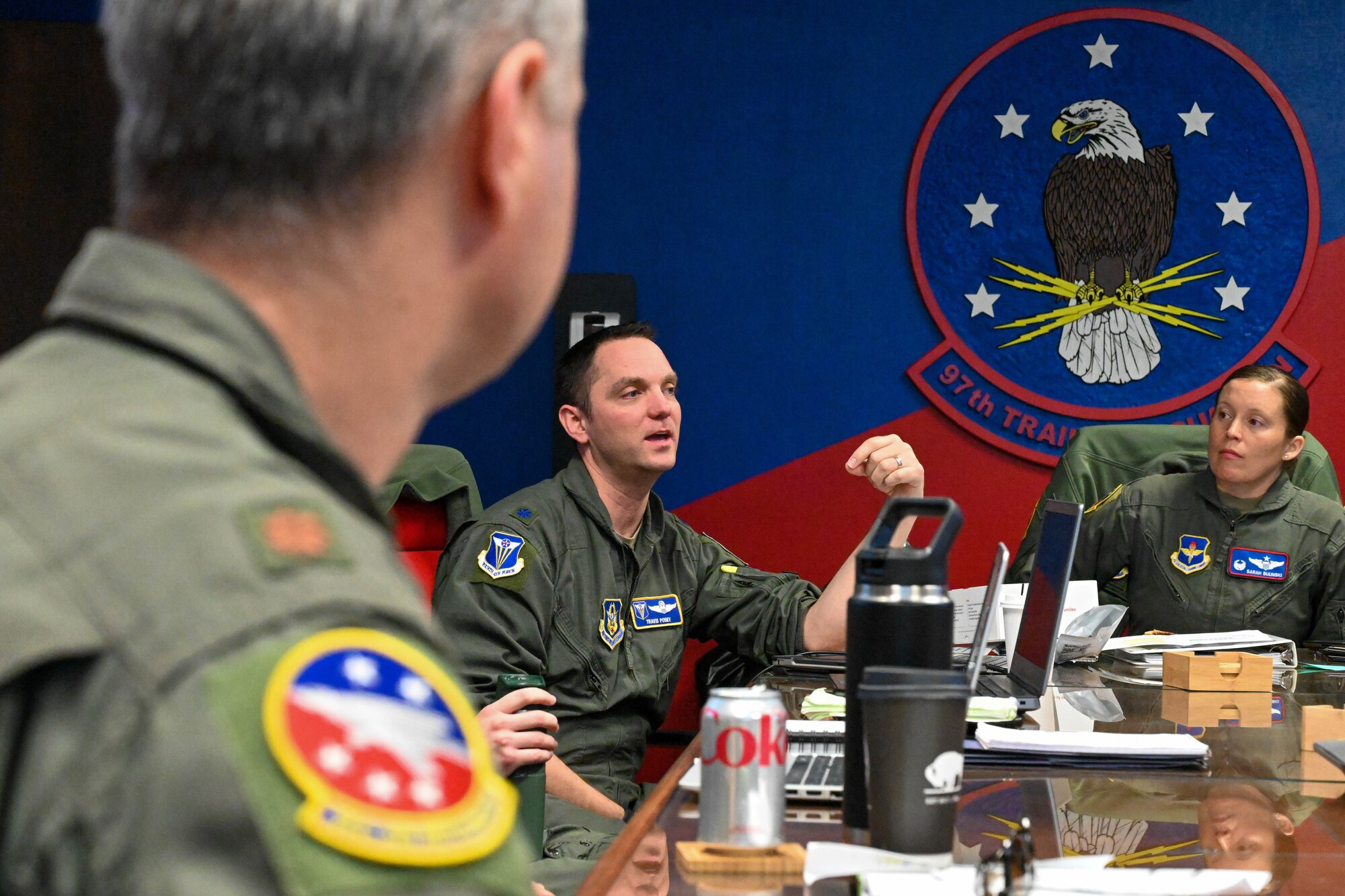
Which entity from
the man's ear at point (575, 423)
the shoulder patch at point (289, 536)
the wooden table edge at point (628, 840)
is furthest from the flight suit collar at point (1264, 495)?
the shoulder patch at point (289, 536)

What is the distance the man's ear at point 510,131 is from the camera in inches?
20.9

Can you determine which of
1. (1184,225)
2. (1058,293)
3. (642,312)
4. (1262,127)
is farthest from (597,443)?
(1262,127)

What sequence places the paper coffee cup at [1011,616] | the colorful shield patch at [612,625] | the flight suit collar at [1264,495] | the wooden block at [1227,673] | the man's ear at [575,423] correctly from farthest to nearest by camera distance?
the flight suit collar at [1264,495], the man's ear at [575,423], the colorful shield patch at [612,625], the paper coffee cup at [1011,616], the wooden block at [1227,673]

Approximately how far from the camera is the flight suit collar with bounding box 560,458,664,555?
8.34 ft

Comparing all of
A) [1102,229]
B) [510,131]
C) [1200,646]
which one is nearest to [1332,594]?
[1200,646]

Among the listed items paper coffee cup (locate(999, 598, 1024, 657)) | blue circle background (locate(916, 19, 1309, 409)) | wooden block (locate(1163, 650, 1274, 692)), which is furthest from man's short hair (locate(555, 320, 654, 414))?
blue circle background (locate(916, 19, 1309, 409))

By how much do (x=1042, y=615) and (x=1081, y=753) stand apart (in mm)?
549

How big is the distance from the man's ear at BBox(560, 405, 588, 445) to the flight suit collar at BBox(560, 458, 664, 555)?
6 cm

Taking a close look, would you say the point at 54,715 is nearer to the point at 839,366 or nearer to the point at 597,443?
the point at 597,443

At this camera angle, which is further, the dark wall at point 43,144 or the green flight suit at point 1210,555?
the dark wall at point 43,144

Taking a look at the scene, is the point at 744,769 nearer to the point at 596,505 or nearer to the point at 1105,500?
the point at 596,505

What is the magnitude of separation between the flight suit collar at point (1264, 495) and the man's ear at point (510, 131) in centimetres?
323

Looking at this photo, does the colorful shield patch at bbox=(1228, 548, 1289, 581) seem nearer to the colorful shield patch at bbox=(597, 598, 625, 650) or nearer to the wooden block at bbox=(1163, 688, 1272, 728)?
the wooden block at bbox=(1163, 688, 1272, 728)

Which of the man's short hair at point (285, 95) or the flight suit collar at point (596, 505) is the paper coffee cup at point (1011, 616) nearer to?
the flight suit collar at point (596, 505)
